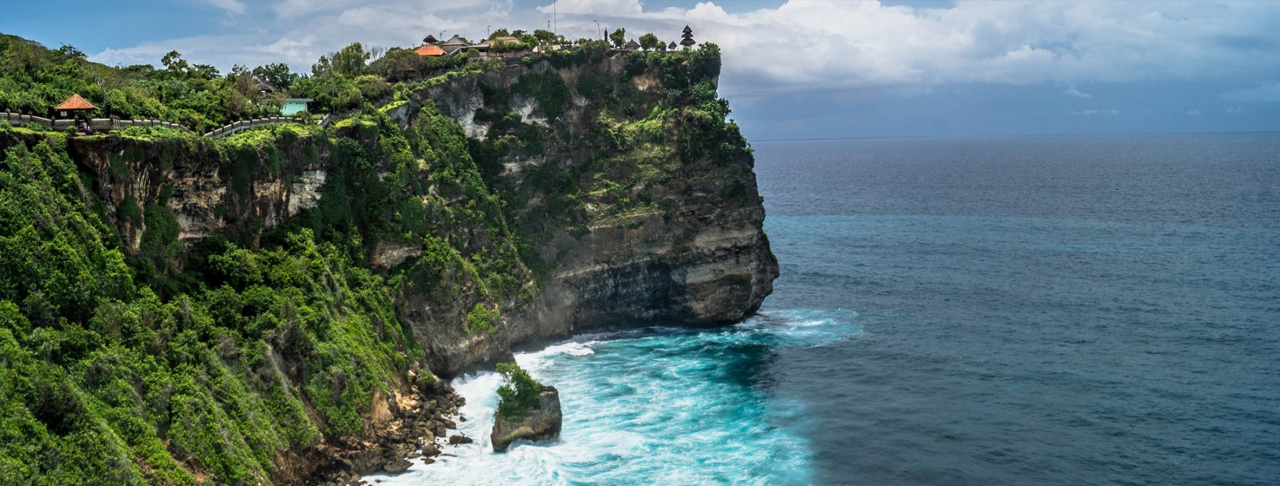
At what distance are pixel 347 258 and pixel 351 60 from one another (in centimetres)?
3172

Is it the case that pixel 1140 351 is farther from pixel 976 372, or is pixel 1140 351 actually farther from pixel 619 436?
pixel 619 436

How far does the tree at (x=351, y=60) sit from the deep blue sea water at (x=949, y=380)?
31.0 meters

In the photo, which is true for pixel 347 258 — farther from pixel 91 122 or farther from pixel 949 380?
pixel 949 380

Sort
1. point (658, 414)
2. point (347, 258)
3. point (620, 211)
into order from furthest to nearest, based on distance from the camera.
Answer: point (620, 211)
point (658, 414)
point (347, 258)

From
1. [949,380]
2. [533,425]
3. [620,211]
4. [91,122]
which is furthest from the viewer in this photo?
[620,211]

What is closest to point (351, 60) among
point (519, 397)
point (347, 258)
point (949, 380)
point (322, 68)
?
point (322, 68)

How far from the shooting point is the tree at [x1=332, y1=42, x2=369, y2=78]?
9369cm

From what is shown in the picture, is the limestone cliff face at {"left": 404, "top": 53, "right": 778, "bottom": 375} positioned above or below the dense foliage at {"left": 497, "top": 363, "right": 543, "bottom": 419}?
above

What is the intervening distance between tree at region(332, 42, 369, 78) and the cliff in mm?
10022

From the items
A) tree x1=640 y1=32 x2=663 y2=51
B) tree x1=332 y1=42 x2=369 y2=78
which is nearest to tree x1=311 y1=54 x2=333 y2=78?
tree x1=332 y1=42 x2=369 y2=78

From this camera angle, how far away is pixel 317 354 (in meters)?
58.4

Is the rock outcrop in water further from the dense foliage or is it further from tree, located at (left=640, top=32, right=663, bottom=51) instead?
tree, located at (left=640, top=32, right=663, bottom=51)

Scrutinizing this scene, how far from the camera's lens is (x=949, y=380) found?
7500 centimetres

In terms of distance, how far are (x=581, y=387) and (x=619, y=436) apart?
10777 mm
